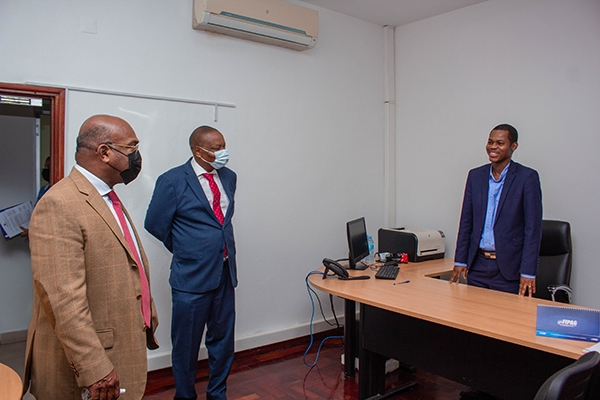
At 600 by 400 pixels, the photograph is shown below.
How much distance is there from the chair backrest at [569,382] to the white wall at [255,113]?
2669mm

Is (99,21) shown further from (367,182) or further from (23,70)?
(367,182)

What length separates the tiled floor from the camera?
3.45 metres

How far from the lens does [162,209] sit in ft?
8.94

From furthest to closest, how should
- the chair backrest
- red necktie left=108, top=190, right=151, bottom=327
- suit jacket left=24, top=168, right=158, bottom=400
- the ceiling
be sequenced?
the ceiling → red necktie left=108, top=190, right=151, bottom=327 → suit jacket left=24, top=168, right=158, bottom=400 → the chair backrest

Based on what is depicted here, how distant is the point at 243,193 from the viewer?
3.73m

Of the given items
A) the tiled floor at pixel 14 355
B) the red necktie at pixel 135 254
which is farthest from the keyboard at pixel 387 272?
the tiled floor at pixel 14 355

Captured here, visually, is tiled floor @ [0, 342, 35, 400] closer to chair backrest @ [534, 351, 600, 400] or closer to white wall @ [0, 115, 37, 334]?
white wall @ [0, 115, 37, 334]

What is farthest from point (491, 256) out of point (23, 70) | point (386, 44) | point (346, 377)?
point (23, 70)

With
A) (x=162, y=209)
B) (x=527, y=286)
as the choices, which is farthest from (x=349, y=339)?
(x=162, y=209)

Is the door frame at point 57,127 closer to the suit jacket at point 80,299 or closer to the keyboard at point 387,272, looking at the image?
the suit jacket at point 80,299

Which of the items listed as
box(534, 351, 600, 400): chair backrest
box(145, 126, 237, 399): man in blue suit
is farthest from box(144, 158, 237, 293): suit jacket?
box(534, 351, 600, 400): chair backrest

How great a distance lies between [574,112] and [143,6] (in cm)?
316

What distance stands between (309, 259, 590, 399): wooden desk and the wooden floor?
0.34 meters

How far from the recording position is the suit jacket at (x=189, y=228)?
2.71 metres
